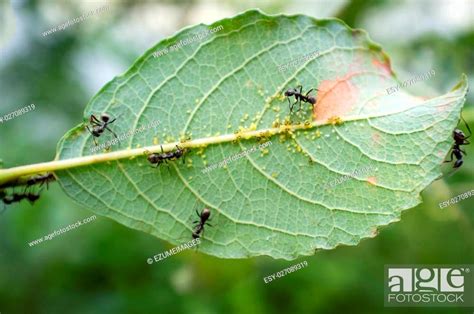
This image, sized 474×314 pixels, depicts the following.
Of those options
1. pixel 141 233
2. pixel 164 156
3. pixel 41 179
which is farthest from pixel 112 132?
pixel 141 233

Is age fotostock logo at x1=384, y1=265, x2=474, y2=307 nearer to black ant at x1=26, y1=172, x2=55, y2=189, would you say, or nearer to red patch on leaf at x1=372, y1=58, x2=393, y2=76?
red patch on leaf at x1=372, y1=58, x2=393, y2=76

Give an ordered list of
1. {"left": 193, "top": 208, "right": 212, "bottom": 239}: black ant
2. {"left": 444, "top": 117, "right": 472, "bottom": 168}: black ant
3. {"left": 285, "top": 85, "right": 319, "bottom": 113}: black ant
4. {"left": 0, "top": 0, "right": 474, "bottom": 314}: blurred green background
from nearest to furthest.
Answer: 1. {"left": 193, "top": 208, "right": 212, "bottom": 239}: black ant
2. {"left": 285, "top": 85, "right": 319, "bottom": 113}: black ant
3. {"left": 444, "top": 117, "right": 472, "bottom": 168}: black ant
4. {"left": 0, "top": 0, "right": 474, "bottom": 314}: blurred green background

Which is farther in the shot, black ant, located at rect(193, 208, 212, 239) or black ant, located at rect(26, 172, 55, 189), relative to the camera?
black ant, located at rect(26, 172, 55, 189)

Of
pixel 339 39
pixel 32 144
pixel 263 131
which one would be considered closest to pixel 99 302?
pixel 32 144

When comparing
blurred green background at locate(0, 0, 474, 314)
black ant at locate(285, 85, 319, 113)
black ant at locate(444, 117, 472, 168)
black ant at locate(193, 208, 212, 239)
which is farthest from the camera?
blurred green background at locate(0, 0, 474, 314)

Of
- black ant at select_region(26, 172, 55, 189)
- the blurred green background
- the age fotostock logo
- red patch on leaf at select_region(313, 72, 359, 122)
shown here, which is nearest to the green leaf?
red patch on leaf at select_region(313, 72, 359, 122)

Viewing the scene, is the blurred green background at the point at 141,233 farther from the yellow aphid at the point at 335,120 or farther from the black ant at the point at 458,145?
the yellow aphid at the point at 335,120
